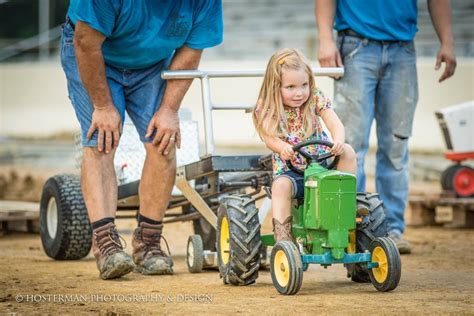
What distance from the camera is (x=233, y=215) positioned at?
5016 mm

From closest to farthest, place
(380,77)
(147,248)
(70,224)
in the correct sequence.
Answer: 1. (147,248)
2. (70,224)
3. (380,77)

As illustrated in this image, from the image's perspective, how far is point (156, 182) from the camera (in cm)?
573

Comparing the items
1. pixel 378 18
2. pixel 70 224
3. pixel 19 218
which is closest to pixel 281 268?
pixel 70 224

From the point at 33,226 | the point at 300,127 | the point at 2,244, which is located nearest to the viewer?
the point at 300,127

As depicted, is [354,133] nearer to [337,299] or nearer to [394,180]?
[394,180]

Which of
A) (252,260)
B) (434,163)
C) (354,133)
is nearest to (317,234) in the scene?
(252,260)

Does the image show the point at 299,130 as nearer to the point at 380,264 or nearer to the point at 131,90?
the point at 380,264

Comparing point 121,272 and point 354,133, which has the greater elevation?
point 354,133

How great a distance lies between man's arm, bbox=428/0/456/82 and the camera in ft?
23.0

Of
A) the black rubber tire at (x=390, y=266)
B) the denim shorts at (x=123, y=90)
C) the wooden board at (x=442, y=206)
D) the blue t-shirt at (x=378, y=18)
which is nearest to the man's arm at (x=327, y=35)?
the blue t-shirt at (x=378, y=18)

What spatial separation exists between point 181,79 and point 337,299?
167cm

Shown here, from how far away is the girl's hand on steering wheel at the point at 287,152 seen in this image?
492 centimetres

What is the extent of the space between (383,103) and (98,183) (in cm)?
220

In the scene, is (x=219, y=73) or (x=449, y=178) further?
(x=449, y=178)
